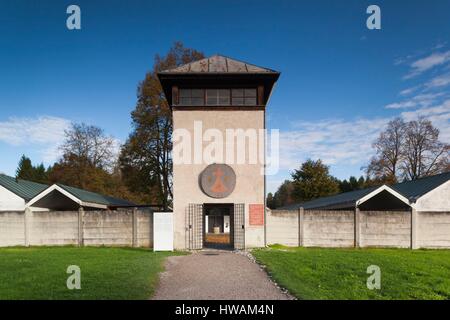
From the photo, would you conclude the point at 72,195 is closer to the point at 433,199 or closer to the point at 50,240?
the point at 50,240

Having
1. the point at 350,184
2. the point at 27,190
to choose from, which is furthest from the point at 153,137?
the point at 350,184

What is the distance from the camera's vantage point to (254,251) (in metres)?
16.9

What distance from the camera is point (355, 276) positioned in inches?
430

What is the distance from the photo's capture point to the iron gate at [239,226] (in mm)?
18047

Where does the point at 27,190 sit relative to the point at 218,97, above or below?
below

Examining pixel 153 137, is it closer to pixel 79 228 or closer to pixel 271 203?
pixel 79 228

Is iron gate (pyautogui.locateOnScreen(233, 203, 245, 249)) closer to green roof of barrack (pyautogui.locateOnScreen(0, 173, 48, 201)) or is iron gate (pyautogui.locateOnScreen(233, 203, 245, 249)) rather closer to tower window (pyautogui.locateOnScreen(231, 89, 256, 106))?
tower window (pyautogui.locateOnScreen(231, 89, 256, 106))

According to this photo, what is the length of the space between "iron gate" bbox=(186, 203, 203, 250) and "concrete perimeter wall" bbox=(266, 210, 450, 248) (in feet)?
11.8

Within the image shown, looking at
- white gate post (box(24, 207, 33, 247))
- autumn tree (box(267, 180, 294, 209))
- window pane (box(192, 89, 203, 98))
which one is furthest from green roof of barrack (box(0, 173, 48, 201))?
autumn tree (box(267, 180, 294, 209))

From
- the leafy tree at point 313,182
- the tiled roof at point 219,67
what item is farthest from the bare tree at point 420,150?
the tiled roof at point 219,67

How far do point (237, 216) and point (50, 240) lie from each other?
9388 mm

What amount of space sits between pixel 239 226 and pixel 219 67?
761 cm

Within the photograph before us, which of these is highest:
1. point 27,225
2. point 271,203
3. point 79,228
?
point 27,225
